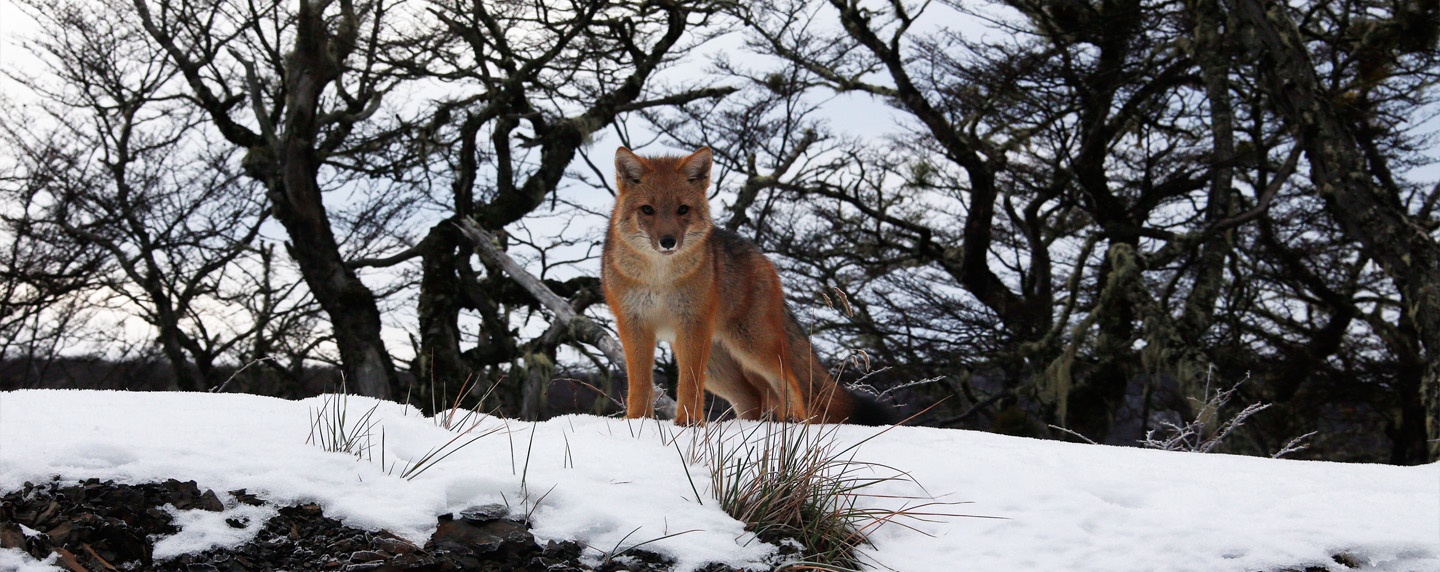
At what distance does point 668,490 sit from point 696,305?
1738 mm

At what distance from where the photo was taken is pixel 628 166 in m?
5.61

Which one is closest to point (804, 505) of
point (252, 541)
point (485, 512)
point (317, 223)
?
point (485, 512)

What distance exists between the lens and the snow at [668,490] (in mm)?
3234

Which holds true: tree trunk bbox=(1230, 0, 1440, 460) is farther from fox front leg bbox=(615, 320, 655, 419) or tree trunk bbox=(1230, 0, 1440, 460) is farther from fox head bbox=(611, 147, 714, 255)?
fox front leg bbox=(615, 320, 655, 419)

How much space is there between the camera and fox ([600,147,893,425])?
207 inches

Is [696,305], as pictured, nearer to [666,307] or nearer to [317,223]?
[666,307]

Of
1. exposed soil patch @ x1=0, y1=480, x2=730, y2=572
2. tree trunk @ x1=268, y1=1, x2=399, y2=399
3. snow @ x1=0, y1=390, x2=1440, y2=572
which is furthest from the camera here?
tree trunk @ x1=268, y1=1, x2=399, y2=399

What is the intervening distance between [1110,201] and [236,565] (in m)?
14.6

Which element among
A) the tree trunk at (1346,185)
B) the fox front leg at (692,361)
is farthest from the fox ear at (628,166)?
the tree trunk at (1346,185)

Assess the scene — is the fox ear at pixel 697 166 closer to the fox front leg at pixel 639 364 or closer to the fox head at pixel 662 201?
the fox head at pixel 662 201

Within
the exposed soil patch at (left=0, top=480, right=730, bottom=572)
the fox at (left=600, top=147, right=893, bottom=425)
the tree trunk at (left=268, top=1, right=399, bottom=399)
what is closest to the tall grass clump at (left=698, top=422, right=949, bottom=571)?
the exposed soil patch at (left=0, top=480, right=730, bottom=572)

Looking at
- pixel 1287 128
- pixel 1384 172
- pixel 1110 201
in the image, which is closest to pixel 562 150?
pixel 1110 201

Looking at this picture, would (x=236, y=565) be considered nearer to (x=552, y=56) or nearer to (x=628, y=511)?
(x=628, y=511)

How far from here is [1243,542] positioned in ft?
11.9
